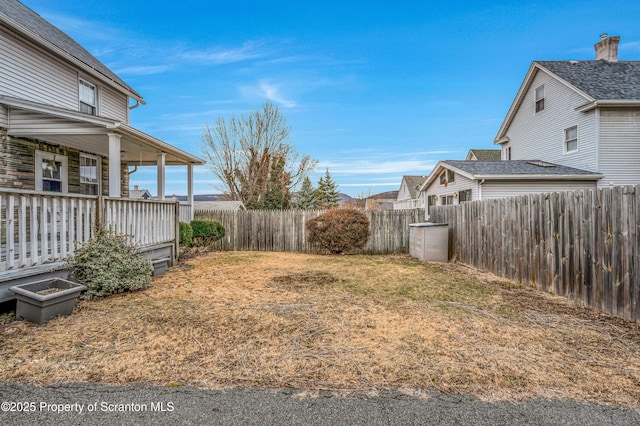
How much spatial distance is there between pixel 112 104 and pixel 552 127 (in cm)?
1745

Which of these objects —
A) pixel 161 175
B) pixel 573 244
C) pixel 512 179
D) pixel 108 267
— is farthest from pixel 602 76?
pixel 108 267

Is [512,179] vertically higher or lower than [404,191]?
lower

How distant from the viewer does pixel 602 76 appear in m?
13.9

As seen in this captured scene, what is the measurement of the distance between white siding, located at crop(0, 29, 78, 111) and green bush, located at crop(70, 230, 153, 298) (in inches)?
208

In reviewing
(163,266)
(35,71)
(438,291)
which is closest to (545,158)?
(438,291)

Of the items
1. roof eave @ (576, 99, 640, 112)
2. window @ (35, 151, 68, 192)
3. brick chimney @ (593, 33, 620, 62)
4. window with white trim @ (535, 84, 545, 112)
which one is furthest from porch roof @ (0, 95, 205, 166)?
brick chimney @ (593, 33, 620, 62)

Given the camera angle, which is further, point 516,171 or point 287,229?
point 287,229

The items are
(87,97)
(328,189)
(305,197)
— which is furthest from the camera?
(328,189)

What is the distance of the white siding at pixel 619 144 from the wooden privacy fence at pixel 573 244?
8.26m

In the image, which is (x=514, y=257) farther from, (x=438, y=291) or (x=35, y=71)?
(x=35, y=71)

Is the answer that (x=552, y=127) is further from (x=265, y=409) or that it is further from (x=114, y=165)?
(x=265, y=409)

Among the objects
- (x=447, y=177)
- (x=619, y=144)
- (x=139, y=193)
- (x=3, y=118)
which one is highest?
(x=619, y=144)

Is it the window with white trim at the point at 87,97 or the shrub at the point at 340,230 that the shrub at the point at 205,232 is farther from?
the window with white trim at the point at 87,97

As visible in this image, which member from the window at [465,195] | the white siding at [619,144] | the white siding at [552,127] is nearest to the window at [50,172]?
the window at [465,195]
